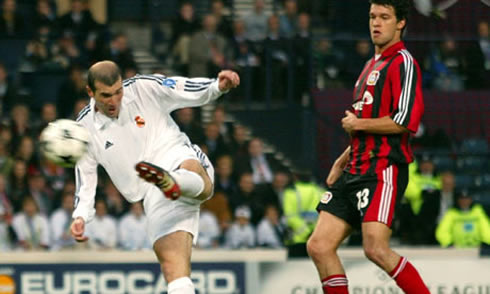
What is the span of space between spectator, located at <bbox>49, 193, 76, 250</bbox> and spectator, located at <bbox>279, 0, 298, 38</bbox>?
14.1 feet

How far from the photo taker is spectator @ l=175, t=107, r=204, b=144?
13.4 m

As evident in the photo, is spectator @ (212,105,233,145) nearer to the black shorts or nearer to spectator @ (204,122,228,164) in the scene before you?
spectator @ (204,122,228,164)

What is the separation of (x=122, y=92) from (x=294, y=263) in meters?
3.18

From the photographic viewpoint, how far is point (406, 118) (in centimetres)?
717

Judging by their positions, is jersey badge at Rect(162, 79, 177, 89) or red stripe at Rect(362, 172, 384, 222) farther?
jersey badge at Rect(162, 79, 177, 89)

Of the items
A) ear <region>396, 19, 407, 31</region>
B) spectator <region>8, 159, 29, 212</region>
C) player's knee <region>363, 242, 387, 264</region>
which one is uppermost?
ear <region>396, 19, 407, 31</region>

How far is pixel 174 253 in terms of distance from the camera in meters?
7.38

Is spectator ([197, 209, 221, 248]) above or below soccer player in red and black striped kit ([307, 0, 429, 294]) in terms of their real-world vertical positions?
below

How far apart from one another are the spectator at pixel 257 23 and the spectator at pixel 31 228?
4.36 metres

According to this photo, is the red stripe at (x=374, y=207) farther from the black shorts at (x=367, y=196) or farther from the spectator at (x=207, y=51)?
the spectator at (x=207, y=51)

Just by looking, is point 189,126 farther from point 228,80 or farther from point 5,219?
point 228,80

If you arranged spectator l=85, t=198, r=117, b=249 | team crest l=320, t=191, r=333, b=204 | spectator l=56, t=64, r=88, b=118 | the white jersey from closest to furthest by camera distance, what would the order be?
team crest l=320, t=191, r=333, b=204 < the white jersey < spectator l=85, t=198, r=117, b=249 < spectator l=56, t=64, r=88, b=118

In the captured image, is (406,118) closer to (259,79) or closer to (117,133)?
(117,133)

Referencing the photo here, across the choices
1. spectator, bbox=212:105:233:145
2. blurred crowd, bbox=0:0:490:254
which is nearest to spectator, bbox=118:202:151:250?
blurred crowd, bbox=0:0:490:254
